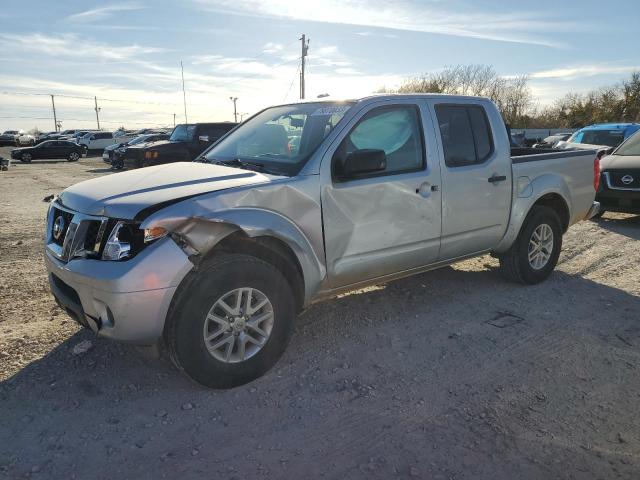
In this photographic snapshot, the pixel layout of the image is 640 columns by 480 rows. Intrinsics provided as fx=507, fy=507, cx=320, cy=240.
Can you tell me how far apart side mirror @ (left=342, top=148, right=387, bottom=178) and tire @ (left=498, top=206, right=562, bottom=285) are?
2.34 metres

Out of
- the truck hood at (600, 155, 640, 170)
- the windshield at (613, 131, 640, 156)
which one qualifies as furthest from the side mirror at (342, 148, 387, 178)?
the windshield at (613, 131, 640, 156)

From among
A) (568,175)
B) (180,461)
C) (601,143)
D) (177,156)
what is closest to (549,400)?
(180,461)

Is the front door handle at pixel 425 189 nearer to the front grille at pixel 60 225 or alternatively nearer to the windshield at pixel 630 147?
the front grille at pixel 60 225

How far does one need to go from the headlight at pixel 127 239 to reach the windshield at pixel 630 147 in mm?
9391

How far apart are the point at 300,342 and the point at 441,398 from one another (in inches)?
49.8

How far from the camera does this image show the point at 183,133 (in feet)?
51.8

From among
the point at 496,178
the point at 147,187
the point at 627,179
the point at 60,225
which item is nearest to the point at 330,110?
the point at 147,187

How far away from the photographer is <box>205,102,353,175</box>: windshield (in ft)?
12.5

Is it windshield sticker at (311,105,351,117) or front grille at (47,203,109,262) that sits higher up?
windshield sticker at (311,105,351,117)

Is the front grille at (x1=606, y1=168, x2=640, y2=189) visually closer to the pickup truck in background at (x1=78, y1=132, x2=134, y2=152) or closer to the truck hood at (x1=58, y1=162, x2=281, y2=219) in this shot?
the truck hood at (x1=58, y1=162, x2=281, y2=219)

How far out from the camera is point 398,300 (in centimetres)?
500

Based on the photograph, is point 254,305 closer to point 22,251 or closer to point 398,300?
point 398,300

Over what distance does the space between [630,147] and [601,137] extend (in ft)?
13.0

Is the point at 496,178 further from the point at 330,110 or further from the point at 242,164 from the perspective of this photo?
the point at 242,164
